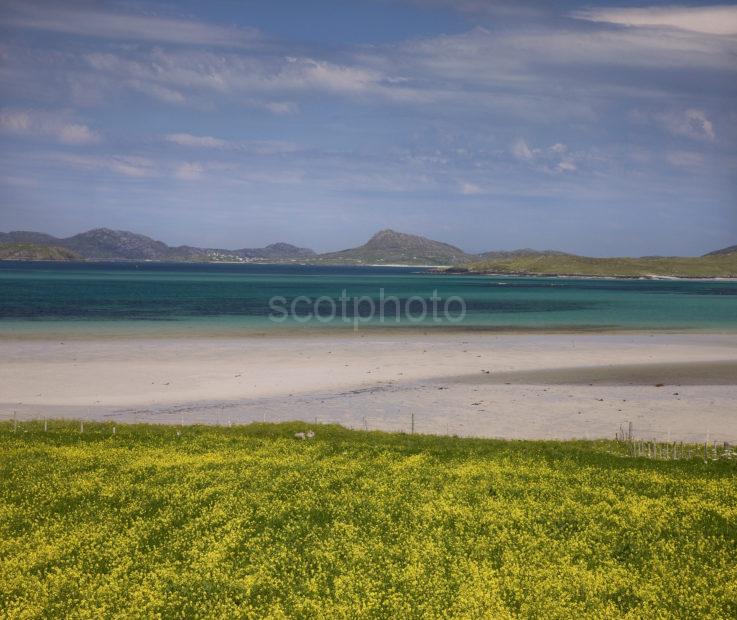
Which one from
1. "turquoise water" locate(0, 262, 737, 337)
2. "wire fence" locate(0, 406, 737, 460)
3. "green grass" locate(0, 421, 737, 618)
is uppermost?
"turquoise water" locate(0, 262, 737, 337)

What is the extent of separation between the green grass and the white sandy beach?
9.46 metres

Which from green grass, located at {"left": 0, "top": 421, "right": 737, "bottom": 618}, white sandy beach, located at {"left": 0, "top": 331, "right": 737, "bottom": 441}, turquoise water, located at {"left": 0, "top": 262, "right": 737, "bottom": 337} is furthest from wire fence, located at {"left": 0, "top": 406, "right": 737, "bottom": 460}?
turquoise water, located at {"left": 0, "top": 262, "right": 737, "bottom": 337}

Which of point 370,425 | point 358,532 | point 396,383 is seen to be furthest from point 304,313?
point 358,532

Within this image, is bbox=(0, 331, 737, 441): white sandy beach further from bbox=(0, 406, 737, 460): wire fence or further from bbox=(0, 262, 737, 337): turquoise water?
bbox=(0, 262, 737, 337): turquoise water

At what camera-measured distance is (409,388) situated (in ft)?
159

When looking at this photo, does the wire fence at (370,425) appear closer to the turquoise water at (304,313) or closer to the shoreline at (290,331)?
the shoreline at (290,331)

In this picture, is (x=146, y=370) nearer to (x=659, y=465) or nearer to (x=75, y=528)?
(x=75, y=528)

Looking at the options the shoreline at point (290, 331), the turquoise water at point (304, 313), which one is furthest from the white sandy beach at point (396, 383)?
the turquoise water at point (304, 313)

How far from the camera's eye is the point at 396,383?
166ft

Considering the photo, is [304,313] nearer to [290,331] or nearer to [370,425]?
[290,331]

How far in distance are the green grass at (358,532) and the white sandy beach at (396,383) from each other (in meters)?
9.46

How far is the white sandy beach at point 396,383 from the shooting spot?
3906 cm

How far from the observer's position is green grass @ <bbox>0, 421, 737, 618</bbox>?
52.2 ft

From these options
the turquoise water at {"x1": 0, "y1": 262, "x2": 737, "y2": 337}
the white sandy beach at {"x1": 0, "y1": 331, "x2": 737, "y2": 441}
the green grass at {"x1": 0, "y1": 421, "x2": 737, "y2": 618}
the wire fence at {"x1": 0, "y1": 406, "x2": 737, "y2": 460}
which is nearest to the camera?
the green grass at {"x1": 0, "y1": 421, "x2": 737, "y2": 618}
